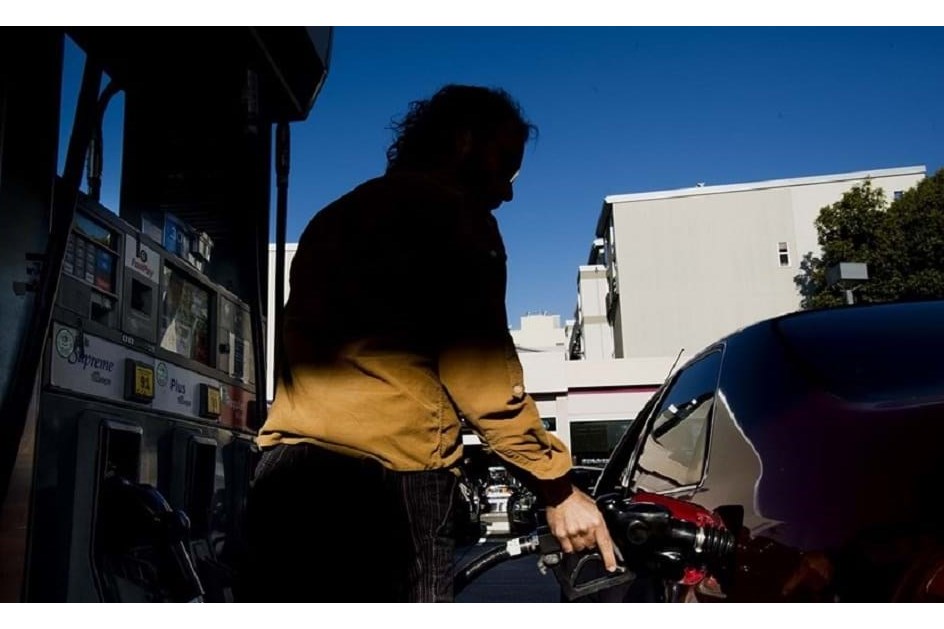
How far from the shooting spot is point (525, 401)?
1.80 metres

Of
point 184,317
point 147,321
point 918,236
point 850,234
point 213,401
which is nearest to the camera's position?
point 147,321

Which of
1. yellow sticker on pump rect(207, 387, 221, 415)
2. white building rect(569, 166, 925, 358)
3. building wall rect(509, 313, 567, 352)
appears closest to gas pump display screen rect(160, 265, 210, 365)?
yellow sticker on pump rect(207, 387, 221, 415)

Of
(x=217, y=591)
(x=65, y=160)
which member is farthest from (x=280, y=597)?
(x=217, y=591)

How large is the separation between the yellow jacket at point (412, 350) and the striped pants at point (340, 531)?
0.14ft

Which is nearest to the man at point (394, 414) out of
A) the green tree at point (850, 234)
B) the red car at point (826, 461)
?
the red car at point (826, 461)

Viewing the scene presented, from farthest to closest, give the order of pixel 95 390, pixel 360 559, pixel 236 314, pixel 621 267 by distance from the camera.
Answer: pixel 621 267 < pixel 236 314 < pixel 95 390 < pixel 360 559

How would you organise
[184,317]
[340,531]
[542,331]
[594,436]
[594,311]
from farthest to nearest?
[542,331], [594,311], [594,436], [184,317], [340,531]

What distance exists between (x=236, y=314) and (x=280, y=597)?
2.56 metres

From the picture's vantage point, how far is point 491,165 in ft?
6.73

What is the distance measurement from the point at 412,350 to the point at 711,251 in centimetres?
3406

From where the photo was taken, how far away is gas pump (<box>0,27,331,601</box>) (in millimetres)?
2514

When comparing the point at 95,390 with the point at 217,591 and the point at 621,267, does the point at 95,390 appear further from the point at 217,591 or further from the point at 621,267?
the point at 621,267

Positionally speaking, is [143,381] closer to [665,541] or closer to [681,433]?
[681,433]

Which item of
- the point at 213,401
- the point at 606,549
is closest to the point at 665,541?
the point at 606,549
